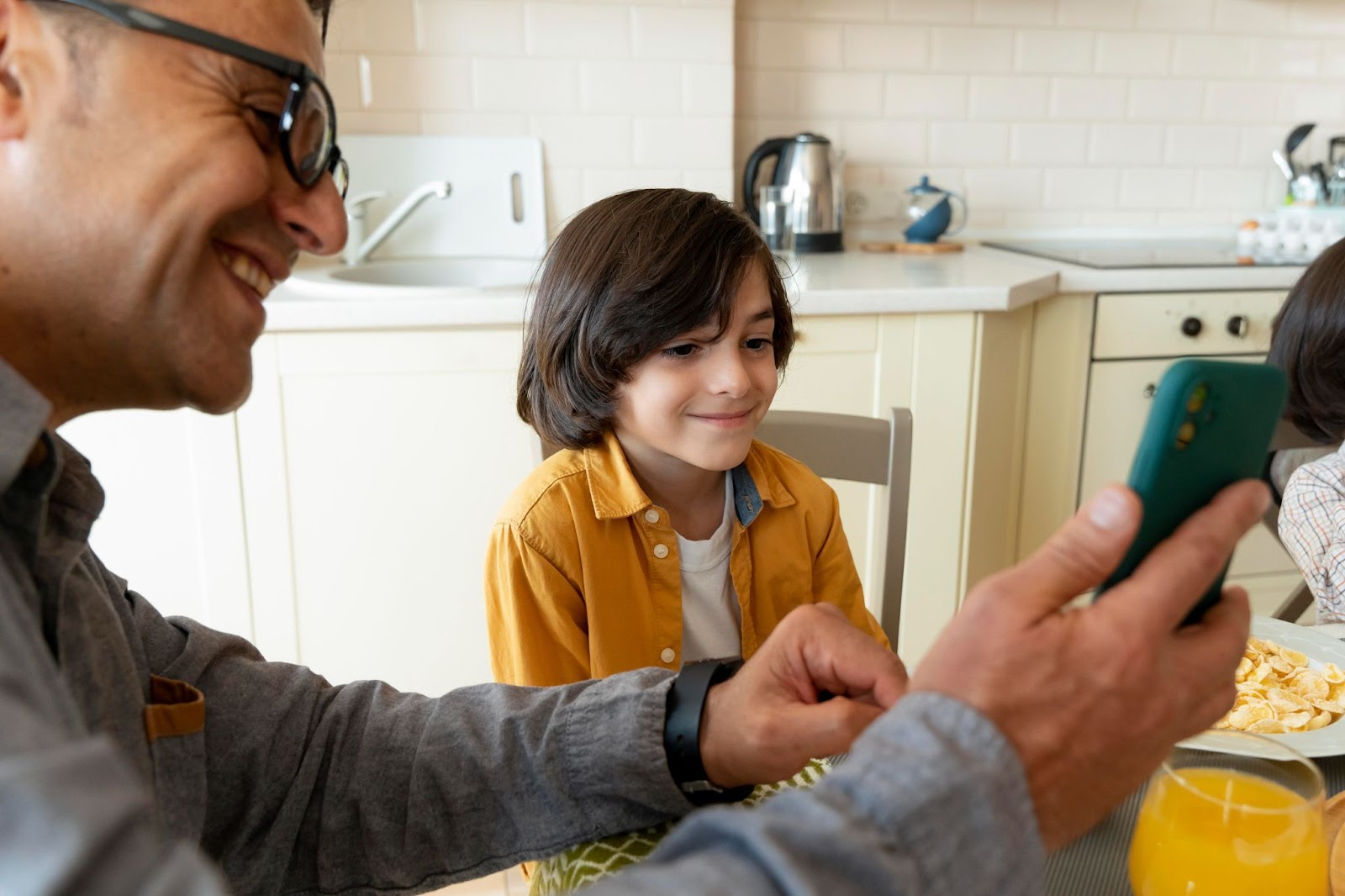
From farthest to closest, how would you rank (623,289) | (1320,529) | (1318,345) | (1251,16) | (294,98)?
(1251,16), (1318,345), (1320,529), (623,289), (294,98)

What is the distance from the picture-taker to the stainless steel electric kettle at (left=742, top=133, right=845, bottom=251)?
250 centimetres

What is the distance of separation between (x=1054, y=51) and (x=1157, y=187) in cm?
47

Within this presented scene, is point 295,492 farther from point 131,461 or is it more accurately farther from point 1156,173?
point 1156,173

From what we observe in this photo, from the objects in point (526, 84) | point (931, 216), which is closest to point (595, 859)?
point (526, 84)

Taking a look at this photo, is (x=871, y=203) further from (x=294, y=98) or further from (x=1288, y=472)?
(x=294, y=98)

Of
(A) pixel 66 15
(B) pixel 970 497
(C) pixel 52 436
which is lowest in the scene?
(B) pixel 970 497

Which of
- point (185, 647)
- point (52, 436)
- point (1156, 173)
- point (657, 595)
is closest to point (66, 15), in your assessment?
point (52, 436)

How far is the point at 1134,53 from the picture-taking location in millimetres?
2830

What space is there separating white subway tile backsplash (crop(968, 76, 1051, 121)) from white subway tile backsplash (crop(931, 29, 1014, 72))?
0.03 metres

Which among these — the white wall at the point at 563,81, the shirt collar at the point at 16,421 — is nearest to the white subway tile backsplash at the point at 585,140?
the white wall at the point at 563,81

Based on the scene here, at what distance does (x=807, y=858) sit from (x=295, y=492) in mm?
1697

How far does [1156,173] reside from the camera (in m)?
2.92

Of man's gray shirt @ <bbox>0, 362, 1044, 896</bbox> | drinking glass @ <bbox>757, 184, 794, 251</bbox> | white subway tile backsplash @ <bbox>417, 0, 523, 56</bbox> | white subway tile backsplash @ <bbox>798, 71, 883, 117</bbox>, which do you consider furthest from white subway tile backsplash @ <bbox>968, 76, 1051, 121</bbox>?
man's gray shirt @ <bbox>0, 362, 1044, 896</bbox>

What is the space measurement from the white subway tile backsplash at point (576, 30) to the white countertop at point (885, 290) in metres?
0.62
